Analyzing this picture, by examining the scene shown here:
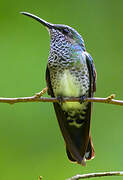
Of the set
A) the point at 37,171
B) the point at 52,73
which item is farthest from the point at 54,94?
the point at 37,171

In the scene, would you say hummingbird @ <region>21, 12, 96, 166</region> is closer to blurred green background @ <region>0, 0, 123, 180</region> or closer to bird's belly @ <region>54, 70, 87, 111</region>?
bird's belly @ <region>54, 70, 87, 111</region>

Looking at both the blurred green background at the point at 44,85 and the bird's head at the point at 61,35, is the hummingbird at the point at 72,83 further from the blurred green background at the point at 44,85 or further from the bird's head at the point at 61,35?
the blurred green background at the point at 44,85

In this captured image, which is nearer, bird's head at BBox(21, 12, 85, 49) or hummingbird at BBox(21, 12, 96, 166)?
hummingbird at BBox(21, 12, 96, 166)

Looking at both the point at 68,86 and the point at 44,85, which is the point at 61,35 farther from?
the point at 44,85

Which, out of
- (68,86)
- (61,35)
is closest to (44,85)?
(61,35)

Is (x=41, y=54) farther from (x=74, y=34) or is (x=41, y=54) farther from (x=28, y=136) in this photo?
(x=74, y=34)

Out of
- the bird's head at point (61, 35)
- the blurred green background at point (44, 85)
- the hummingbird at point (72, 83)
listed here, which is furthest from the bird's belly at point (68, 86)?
the blurred green background at point (44, 85)

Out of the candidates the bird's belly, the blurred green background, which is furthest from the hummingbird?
the blurred green background
